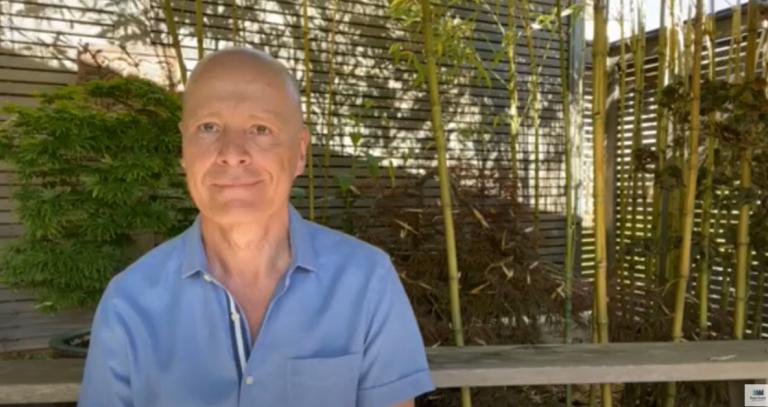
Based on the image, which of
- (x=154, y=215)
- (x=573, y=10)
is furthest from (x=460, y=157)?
(x=154, y=215)

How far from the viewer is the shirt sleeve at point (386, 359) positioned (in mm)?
1237

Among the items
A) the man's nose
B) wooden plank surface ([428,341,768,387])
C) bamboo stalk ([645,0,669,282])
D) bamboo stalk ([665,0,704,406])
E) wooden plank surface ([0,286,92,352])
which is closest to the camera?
the man's nose

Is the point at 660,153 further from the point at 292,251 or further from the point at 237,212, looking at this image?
the point at 237,212

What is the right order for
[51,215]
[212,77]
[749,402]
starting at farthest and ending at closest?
1. [51,215]
2. [749,402]
3. [212,77]

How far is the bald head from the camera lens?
114 centimetres

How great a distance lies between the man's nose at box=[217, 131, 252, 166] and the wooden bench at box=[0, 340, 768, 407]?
0.70 meters

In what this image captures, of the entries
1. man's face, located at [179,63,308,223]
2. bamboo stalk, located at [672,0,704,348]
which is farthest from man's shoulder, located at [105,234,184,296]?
bamboo stalk, located at [672,0,704,348]

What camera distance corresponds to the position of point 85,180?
6.23 feet

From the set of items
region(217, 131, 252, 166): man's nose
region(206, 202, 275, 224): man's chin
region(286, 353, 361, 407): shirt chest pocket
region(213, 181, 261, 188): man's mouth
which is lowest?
region(286, 353, 361, 407): shirt chest pocket

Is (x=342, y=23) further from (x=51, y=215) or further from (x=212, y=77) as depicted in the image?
(x=212, y=77)

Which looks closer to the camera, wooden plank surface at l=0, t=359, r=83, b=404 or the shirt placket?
the shirt placket

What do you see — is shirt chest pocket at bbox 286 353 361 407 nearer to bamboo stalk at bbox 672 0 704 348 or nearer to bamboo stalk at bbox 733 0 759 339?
bamboo stalk at bbox 672 0 704 348

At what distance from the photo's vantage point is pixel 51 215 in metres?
1.89

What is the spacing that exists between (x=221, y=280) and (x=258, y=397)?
0.24 m
